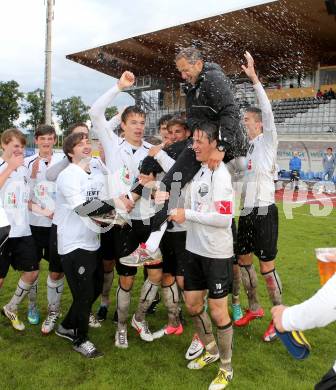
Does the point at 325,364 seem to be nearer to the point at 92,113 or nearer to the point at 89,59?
the point at 92,113

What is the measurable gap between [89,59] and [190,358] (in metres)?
34.4

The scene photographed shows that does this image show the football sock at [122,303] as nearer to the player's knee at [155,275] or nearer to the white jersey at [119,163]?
the player's knee at [155,275]

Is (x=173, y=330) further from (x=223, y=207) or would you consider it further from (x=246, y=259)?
(x=223, y=207)

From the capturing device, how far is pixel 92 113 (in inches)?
155

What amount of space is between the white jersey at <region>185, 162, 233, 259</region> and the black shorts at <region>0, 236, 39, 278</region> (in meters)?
1.85

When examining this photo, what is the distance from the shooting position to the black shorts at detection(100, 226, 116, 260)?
4406 millimetres

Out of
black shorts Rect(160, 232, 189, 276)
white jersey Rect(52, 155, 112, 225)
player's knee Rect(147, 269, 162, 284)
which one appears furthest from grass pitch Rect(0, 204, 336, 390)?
white jersey Rect(52, 155, 112, 225)

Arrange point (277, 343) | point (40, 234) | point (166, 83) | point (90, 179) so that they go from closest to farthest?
point (90, 179), point (277, 343), point (40, 234), point (166, 83)

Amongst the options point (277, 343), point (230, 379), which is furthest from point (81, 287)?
point (277, 343)

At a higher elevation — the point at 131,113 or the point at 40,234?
the point at 131,113

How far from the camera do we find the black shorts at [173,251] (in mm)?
4098

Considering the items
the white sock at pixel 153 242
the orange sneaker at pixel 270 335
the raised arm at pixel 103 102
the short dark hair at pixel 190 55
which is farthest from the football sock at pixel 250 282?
the short dark hair at pixel 190 55

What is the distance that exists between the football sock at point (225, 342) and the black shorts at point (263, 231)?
1.19 metres

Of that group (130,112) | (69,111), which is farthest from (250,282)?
(69,111)
